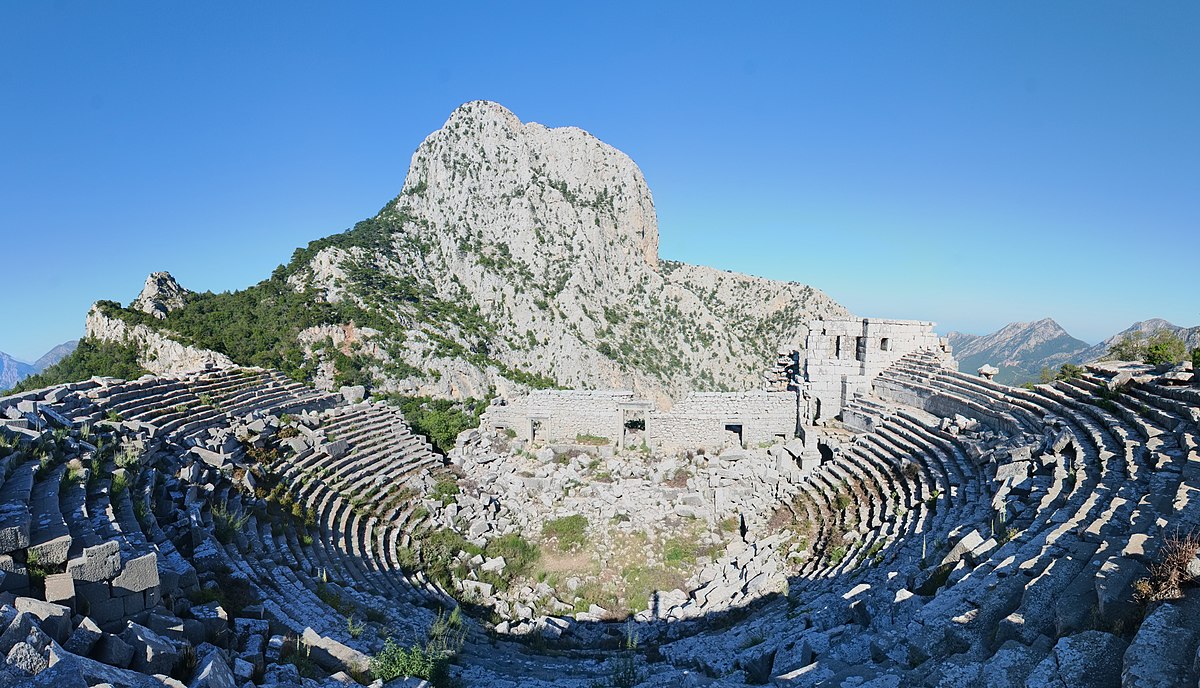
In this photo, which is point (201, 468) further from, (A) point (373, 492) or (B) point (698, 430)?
(B) point (698, 430)

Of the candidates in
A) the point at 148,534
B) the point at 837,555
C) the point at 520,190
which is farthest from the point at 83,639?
the point at 520,190

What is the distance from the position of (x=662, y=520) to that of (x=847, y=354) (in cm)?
1030

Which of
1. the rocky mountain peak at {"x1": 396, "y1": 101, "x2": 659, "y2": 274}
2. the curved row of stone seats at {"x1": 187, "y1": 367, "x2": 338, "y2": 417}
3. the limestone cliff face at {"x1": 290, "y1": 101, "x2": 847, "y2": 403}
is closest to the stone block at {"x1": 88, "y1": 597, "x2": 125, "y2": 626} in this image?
the curved row of stone seats at {"x1": 187, "y1": 367, "x2": 338, "y2": 417}

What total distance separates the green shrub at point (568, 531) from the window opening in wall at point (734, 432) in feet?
24.0

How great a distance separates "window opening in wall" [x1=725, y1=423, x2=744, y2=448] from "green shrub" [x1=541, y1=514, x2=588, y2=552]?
7314mm

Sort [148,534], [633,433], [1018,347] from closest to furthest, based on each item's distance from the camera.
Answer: [148,534] → [633,433] → [1018,347]

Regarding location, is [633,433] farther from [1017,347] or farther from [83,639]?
[1017,347]

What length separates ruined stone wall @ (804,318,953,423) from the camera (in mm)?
19797

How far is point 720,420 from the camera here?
19719 millimetres

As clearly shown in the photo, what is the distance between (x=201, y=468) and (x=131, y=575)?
7.14 meters

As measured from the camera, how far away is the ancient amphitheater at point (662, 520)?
491 cm

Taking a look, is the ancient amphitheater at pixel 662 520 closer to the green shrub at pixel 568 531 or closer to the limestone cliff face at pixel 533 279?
the green shrub at pixel 568 531

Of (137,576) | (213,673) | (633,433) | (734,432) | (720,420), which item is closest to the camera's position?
(213,673)

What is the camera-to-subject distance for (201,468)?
468 inches
